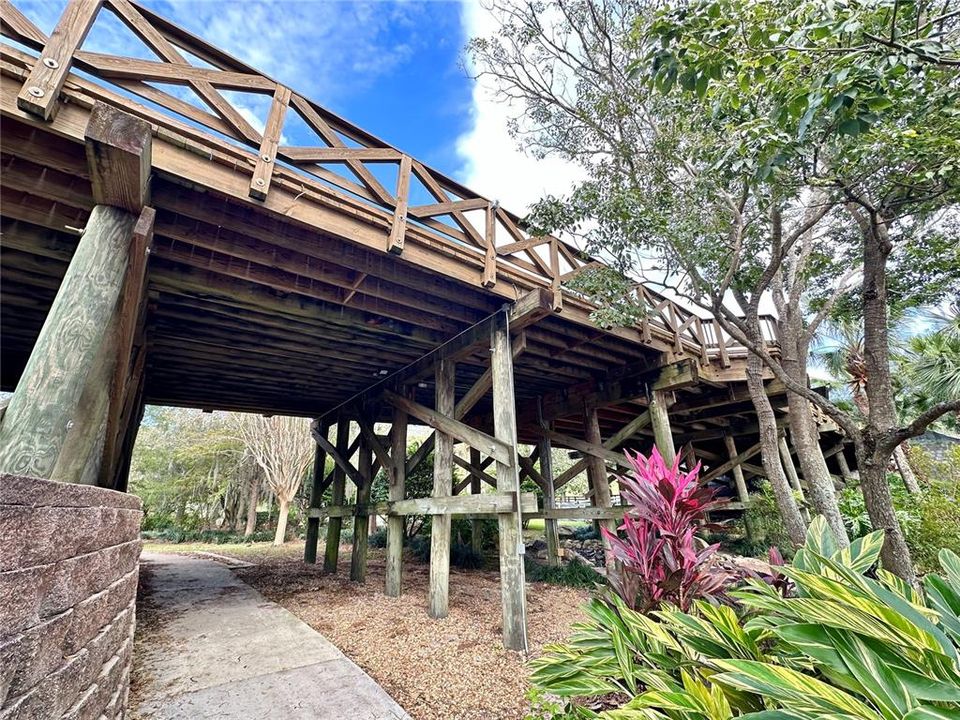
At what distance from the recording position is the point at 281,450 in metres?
14.0

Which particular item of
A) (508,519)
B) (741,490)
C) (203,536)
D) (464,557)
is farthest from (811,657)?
(203,536)

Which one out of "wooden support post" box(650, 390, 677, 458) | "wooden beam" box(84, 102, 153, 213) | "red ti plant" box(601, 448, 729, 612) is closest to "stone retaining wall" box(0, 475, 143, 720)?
"wooden beam" box(84, 102, 153, 213)

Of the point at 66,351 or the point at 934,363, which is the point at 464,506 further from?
the point at 934,363

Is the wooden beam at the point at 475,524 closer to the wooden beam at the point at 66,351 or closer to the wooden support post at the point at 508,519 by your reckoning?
the wooden support post at the point at 508,519

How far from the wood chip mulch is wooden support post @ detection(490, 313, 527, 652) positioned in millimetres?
224

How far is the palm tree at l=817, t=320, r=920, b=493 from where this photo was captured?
35.2 feet

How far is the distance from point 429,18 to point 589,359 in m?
5.38

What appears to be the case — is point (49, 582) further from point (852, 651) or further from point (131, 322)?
point (852, 651)

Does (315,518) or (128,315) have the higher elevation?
(128,315)

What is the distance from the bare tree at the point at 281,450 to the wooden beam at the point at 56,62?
1289 centimetres

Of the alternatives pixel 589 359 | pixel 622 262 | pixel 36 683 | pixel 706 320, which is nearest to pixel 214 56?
pixel 36 683

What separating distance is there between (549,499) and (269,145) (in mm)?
7260

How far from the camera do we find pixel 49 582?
136 centimetres

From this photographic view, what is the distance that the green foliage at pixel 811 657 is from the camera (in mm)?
946
